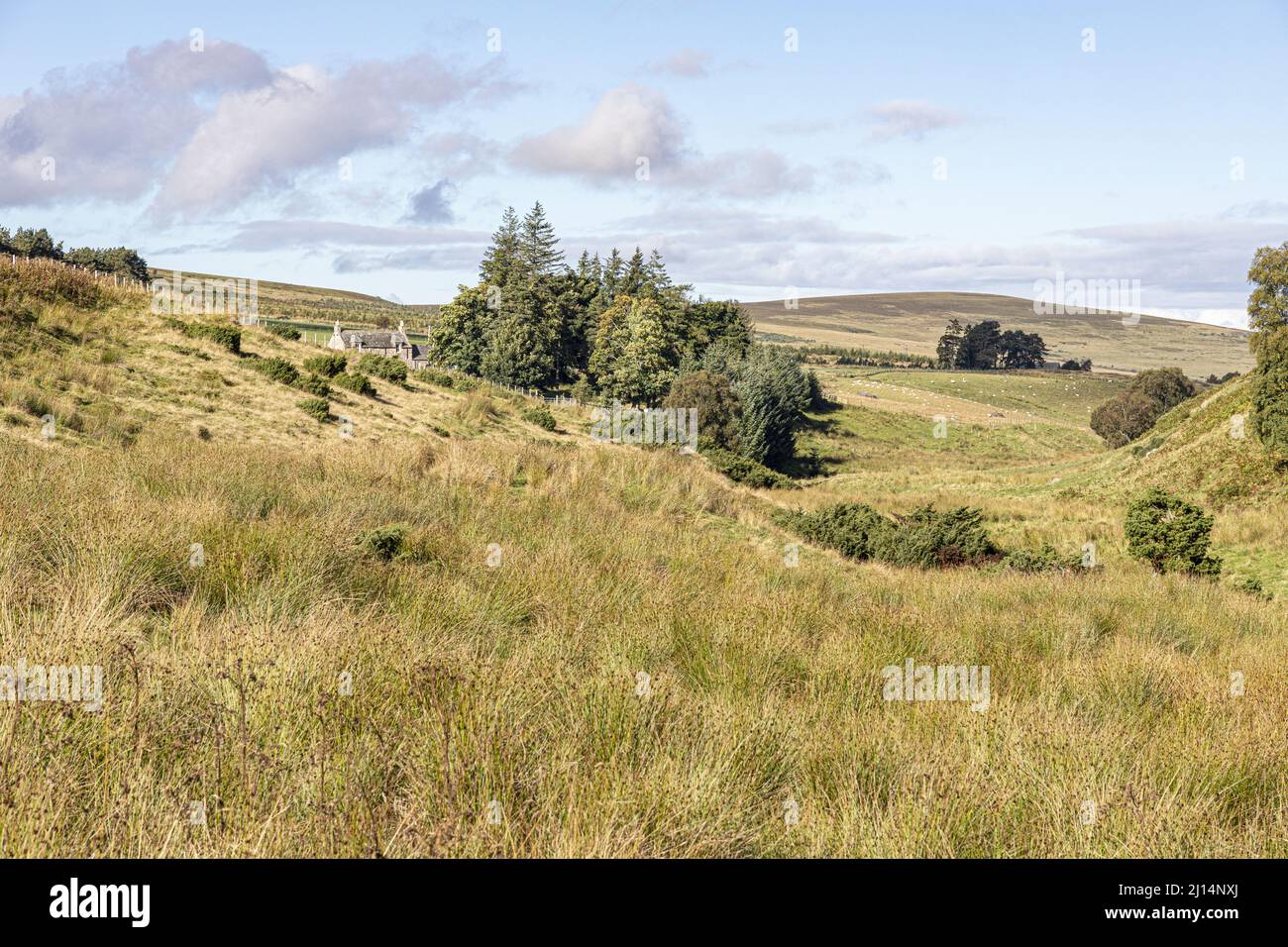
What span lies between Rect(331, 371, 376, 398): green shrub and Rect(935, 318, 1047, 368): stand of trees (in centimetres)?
12089

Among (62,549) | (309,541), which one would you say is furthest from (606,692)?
(62,549)

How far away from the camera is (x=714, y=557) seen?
9.24 meters

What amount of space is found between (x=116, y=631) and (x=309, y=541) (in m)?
2.18

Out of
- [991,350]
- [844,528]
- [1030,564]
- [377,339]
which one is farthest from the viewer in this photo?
[991,350]

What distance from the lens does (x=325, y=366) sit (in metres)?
25.6

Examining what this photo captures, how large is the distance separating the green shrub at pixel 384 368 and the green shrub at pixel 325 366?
6.04ft

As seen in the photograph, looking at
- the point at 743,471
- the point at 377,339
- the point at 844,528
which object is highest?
the point at 377,339

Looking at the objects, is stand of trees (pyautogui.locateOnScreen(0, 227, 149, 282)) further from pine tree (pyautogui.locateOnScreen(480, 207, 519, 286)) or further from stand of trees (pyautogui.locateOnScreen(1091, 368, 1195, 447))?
stand of trees (pyautogui.locateOnScreen(1091, 368, 1195, 447))

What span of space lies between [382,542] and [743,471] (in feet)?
82.0

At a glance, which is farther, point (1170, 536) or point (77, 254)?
point (77, 254)

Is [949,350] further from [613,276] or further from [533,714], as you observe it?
[533,714]

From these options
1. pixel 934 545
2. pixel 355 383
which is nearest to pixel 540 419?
pixel 355 383

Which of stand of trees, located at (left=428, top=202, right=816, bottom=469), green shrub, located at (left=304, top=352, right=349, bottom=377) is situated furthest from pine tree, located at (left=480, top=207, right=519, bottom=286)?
green shrub, located at (left=304, top=352, right=349, bottom=377)
